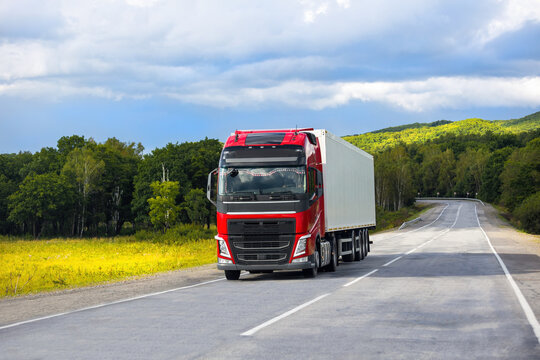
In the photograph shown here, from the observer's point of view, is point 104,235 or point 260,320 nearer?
point 260,320

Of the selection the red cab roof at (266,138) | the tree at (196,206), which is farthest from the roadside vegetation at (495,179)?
the red cab roof at (266,138)

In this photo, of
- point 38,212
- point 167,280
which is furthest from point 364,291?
point 38,212

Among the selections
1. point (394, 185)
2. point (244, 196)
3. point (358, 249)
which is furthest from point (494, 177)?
point (244, 196)

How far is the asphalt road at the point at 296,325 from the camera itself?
755 centimetres

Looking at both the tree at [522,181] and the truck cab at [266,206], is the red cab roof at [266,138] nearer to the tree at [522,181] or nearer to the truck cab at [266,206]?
the truck cab at [266,206]

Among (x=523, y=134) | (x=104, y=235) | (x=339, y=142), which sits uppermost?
(x=523, y=134)

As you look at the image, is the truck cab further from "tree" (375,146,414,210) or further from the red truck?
"tree" (375,146,414,210)

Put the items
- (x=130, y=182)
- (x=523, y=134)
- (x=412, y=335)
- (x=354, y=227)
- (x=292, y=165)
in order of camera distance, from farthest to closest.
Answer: (x=523, y=134) < (x=130, y=182) < (x=354, y=227) < (x=292, y=165) < (x=412, y=335)

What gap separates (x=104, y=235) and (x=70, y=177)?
989 cm

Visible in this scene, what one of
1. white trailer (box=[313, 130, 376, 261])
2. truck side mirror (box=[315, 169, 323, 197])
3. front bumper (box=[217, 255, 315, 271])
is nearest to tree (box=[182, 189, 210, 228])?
white trailer (box=[313, 130, 376, 261])

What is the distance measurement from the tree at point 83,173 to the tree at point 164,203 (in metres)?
14.1

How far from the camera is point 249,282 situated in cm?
1692

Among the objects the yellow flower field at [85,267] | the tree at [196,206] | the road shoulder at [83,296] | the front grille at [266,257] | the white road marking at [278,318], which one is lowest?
the yellow flower field at [85,267]

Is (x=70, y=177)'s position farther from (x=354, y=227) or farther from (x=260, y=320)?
(x=260, y=320)
